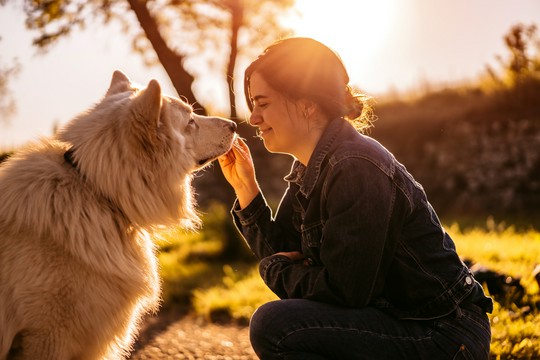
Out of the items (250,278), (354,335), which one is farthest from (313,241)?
(250,278)

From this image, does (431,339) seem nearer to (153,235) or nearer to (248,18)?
(153,235)

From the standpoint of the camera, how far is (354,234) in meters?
2.48

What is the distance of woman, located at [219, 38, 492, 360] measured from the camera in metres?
2.53

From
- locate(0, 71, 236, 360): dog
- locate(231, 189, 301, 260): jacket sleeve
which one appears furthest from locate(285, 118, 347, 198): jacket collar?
locate(0, 71, 236, 360): dog

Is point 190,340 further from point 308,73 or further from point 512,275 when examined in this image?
point 512,275

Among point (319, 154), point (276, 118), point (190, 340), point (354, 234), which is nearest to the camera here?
point (354, 234)

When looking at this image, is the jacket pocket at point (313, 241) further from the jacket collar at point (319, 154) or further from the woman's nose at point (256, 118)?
the woman's nose at point (256, 118)

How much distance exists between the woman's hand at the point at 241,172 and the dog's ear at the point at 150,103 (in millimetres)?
686

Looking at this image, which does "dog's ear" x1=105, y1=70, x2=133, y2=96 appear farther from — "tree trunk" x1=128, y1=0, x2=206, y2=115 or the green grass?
"tree trunk" x1=128, y1=0, x2=206, y2=115

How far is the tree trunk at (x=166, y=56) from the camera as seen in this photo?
24.4 feet

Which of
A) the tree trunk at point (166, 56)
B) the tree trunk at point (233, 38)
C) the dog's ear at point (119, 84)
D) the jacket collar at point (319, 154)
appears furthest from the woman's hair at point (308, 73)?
the tree trunk at point (233, 38)

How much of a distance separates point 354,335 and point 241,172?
1.25m

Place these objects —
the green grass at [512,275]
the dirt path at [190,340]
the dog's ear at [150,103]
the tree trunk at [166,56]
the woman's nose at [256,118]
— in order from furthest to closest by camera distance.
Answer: the tree trunk at [166,56]
the dirt path at [190,340]
the green grass at [512,275]
the woman's nose at [256,118]
the dog's ear at [150,103]

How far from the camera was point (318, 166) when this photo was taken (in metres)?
2.81
